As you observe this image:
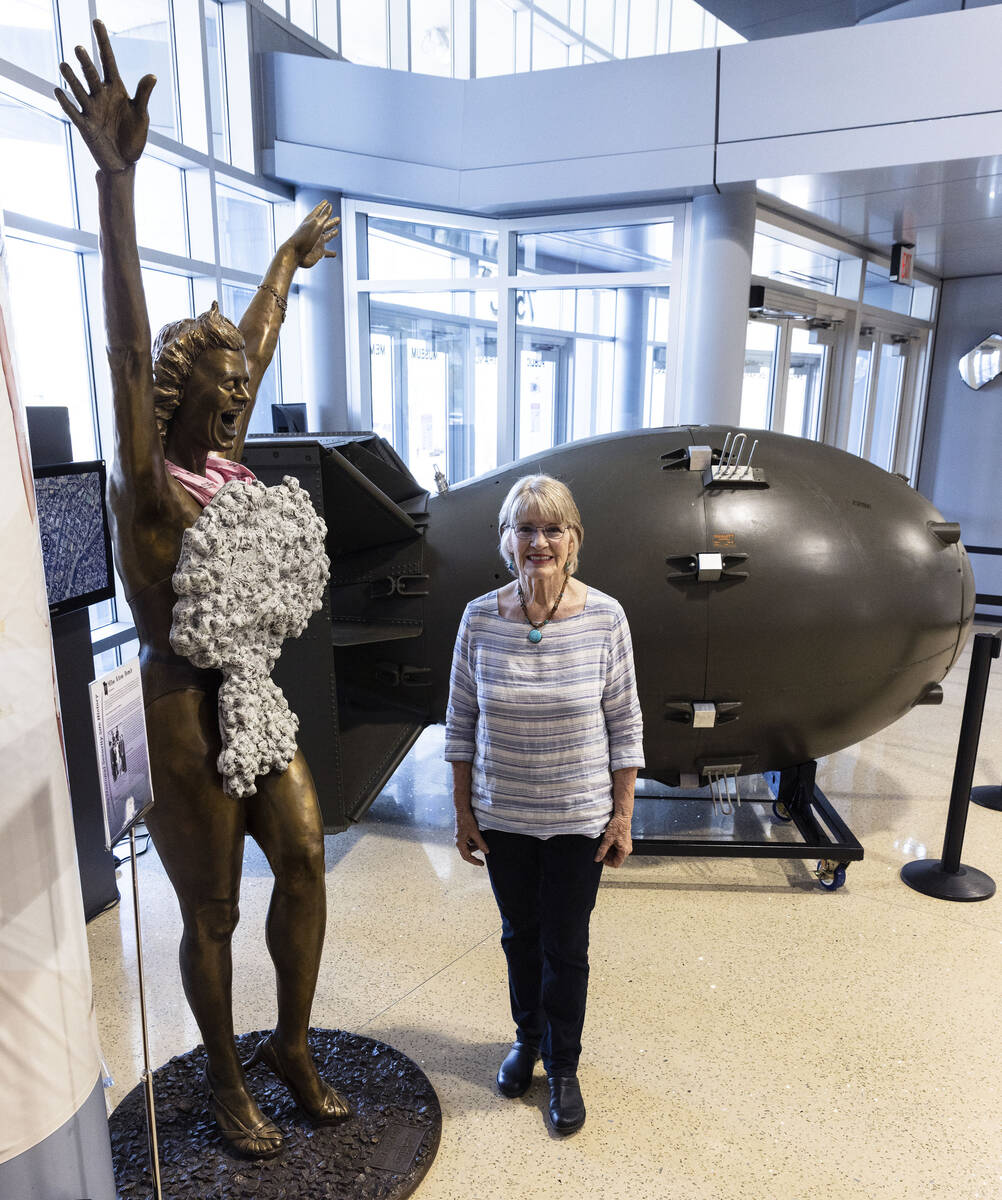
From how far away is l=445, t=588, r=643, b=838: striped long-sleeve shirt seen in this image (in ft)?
6.79

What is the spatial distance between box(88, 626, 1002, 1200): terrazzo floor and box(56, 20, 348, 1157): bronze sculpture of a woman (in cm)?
58

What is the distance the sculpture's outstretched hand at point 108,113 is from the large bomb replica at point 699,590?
1566 millimetres

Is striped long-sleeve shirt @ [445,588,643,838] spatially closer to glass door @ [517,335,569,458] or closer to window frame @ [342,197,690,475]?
window frame @ [342,197,690,475]

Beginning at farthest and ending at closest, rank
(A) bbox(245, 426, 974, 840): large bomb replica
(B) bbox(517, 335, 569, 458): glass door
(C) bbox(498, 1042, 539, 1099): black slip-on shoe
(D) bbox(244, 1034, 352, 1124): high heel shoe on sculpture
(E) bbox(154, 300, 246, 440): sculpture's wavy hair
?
(B) bbox(517, 335, 569, 458): glass door
(A) bbox(245, 426, 974, 840): large bomb replica
(C) bbox(498, 1042, 539, 1099): black slip-on shoe
(D) bbox(244, 1034, 352, 1124): high heel shoe on sculpture
(E) bbox(154, 300, 246, 440): sculpture's wavy hair

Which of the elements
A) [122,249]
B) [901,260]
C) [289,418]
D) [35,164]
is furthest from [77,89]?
[901,260]

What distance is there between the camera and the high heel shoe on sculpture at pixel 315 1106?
215cm

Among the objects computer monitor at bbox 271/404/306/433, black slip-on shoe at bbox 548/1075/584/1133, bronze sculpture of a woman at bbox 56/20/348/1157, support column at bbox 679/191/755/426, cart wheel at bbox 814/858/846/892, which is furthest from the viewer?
computer monitor at bbox 271/404/306/433

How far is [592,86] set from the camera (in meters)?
6.18

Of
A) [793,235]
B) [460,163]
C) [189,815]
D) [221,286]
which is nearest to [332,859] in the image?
[189,815]

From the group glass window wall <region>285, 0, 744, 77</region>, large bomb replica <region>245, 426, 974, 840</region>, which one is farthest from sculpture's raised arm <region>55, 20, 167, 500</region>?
glass window wall <region>285, 0, 744, 77</region>

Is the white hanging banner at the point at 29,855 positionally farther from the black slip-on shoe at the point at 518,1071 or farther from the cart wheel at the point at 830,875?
the cart wheel at the point at 830,875

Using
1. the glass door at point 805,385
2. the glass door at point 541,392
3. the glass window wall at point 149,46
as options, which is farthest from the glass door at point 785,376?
the glass window wall at point 149,46

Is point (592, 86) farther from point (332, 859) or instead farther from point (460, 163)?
point (332, 859)

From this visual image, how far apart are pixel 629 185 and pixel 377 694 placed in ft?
14.6
